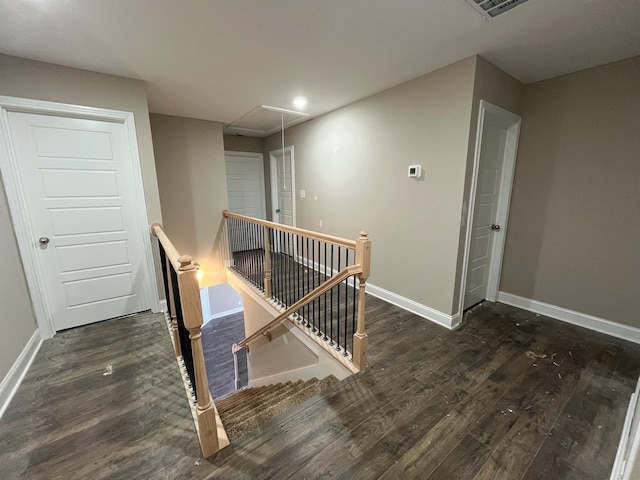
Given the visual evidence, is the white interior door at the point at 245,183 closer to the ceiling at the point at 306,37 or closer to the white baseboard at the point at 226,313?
the white baseboard at the point at 226,313

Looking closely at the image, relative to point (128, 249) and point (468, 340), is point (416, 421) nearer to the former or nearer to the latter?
point (468, 340)

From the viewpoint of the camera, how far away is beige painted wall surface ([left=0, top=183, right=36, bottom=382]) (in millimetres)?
1793

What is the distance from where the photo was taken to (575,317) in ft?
8.48

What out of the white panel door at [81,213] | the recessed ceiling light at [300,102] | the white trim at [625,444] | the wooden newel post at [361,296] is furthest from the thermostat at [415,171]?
the white panel door at [81,213]

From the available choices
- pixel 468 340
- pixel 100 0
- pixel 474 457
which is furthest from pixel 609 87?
pixel 100 0

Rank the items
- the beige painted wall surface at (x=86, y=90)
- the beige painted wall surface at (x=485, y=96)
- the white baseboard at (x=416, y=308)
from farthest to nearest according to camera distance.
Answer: the white baseboard at (x=416, y=308) < the beige painted wall surface at (x=485, y=96) < the beige painted wall surface at (x=86, y=90)

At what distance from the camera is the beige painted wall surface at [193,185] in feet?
12.1

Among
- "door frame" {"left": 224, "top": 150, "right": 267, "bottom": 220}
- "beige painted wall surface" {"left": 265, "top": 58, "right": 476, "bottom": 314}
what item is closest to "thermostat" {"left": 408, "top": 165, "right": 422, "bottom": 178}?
"beige painted wall surface" {"left": 265, "top": 58, "right": 476, "bottom": 314}

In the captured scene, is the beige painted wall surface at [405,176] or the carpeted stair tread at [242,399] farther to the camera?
the carpeted stair tread at [242,399]

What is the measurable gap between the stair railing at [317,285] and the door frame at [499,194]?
3.73ft

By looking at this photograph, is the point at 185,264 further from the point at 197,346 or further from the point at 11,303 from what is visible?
the point at 11,303

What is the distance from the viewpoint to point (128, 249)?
2.68 metres

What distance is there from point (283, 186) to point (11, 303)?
12.5 feet

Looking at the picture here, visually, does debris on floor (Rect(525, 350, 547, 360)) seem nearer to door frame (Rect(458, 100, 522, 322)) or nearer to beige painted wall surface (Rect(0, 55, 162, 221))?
door frame (Rect(458, 100, 522, 322))
